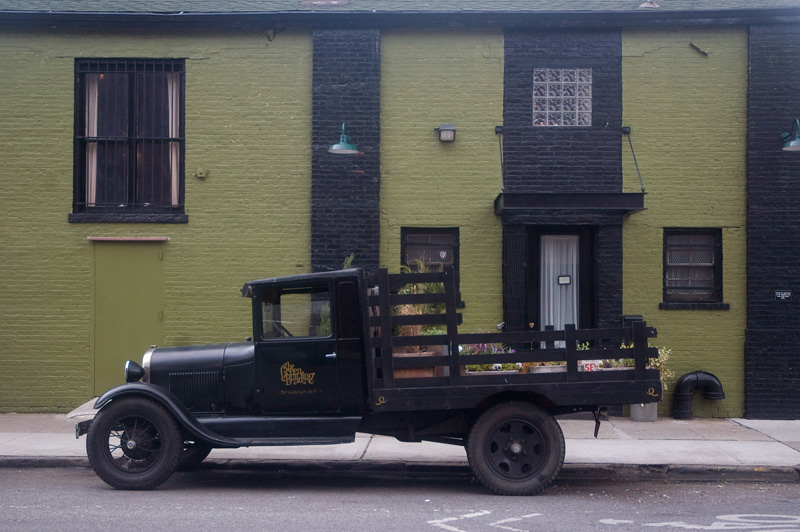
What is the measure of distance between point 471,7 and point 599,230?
3840 millimetres

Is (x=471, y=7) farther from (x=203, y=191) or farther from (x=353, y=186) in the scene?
(x=203, y=191)

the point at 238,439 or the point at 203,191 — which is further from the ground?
the point at 203,191

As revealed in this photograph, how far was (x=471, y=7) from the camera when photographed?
11.3 metres

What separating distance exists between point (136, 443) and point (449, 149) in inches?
241

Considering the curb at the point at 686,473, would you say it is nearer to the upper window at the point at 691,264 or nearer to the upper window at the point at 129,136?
the upper window at the point at 691,264

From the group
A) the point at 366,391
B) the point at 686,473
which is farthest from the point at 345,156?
the point at 686,473

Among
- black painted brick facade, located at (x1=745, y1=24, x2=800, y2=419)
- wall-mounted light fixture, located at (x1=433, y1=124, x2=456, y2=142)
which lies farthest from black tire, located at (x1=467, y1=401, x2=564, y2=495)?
black painted brick facade, located at (x1=745, y1=24, x2=800, y2=419)

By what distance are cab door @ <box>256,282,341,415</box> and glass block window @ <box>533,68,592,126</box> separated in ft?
17.8

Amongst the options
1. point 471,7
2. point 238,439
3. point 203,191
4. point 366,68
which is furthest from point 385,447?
point 471,7

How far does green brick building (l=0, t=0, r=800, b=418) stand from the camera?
1083 centimetres

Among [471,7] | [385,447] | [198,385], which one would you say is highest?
[471,7]

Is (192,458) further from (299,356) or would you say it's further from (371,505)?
(371,505)

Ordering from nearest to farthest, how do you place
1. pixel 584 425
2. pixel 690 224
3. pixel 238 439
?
pixel 238 439
pixel 584 425
pixel 690 224

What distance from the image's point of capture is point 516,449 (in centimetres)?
689
